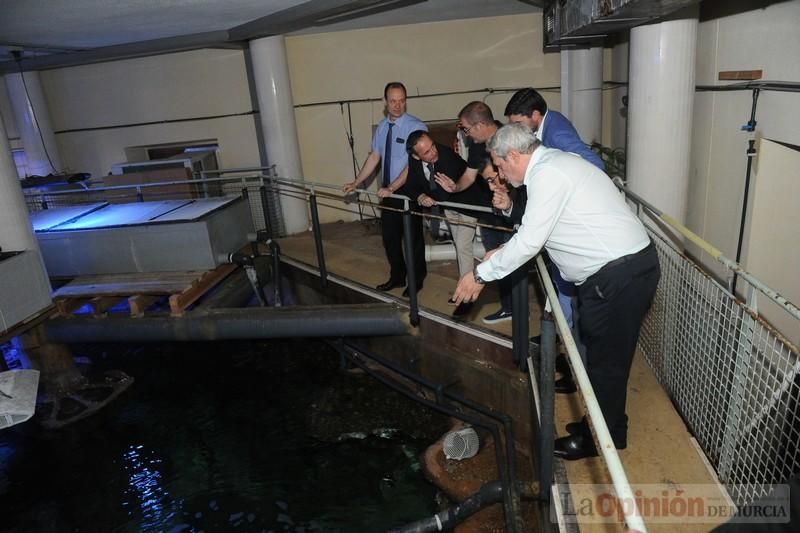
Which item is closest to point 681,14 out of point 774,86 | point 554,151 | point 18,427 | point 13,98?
point 774,86

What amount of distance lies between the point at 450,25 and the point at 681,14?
449 centimetres

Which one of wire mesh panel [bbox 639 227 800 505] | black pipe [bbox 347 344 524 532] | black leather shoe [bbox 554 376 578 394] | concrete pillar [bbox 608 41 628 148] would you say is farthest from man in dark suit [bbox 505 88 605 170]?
concrete pillar [bbox 608 41 628 148]

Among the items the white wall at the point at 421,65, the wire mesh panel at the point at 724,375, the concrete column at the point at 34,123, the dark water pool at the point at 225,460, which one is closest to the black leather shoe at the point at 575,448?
the wire mesh panel at the point at 724,375

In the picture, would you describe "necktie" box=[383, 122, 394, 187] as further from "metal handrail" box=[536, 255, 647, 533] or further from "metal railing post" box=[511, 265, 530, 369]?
"metal handrail" box=[536, 255, 647, 533]

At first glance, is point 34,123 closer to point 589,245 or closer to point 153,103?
point 153,103

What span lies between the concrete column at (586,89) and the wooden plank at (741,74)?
3.33 meters

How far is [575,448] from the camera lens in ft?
8.52

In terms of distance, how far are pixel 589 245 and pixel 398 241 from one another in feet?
9.08

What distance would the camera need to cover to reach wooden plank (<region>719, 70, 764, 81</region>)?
3670 mm

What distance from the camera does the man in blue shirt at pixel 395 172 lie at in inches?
178

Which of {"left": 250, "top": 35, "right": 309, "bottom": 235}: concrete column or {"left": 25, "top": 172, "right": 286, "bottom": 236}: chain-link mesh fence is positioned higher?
{"left": 250, "top": 35, "right": 309, "bottom": 235}: concrete column

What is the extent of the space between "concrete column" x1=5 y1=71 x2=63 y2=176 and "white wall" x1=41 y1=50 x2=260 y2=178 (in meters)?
0.17

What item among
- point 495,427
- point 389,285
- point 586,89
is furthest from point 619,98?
point 495,427

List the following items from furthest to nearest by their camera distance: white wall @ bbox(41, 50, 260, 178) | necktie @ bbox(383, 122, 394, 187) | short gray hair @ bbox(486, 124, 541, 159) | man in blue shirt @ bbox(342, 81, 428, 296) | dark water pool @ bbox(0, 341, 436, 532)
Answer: white wall @ bbox(41, 50, 260, 178) → necktie @ bbox(383, 122, 394, 187) → man in blue shirt @ bbox(342, 81, 428, 296) → dark water pool @ bbox(0, 341, 436, 532) → short gray hair @ bbox(486, 124, 541, 159)
